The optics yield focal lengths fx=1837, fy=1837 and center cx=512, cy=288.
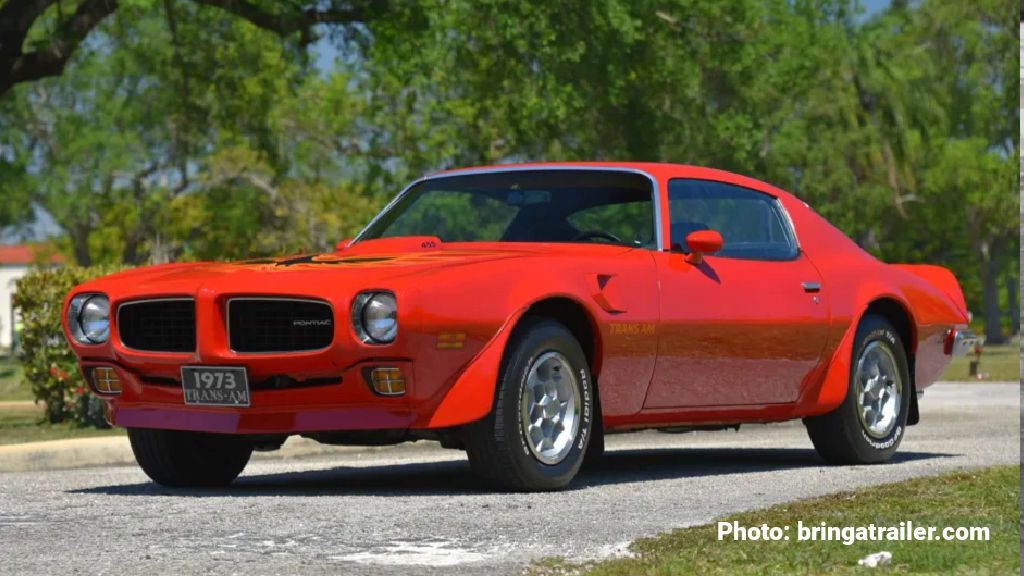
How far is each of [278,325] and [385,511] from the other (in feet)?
3.50

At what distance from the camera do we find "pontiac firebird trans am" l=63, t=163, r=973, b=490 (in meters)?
8.06

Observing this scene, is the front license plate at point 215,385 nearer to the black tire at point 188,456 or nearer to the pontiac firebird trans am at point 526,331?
the pontiac firebird trans am at point 526,331

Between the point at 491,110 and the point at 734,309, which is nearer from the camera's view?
the point at 734,309

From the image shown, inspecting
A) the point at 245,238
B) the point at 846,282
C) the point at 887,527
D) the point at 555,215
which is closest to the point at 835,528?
the point at 887,527

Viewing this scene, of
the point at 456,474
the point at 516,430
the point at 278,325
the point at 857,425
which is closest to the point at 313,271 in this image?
the point at 278,325

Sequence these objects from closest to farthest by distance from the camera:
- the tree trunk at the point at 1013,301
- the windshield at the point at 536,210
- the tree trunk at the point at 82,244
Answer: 1. the windshield at the point at 536,210
2. the tree trunk at the point at 82,244
3. the tree trunk at the point at 1013,301

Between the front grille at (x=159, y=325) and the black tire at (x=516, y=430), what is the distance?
1382mm

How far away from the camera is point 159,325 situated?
8562 millimetres

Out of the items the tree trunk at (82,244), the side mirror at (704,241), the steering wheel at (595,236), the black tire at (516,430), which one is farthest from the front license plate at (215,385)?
the tree trunk at (82,244)

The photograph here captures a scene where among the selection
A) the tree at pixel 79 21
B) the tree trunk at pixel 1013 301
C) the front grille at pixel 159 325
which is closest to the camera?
the front grille at pixel 159 325

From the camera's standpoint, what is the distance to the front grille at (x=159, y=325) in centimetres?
842

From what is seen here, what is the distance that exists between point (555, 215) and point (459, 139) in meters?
34.0

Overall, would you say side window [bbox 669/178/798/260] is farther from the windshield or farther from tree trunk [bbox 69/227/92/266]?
tree trunk [bbox 69/227/92/266]

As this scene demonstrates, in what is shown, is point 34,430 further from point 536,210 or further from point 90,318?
point 536,210
